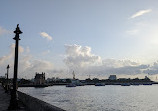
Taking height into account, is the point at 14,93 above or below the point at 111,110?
above

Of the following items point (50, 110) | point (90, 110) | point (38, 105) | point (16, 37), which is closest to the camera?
point (50, 110)

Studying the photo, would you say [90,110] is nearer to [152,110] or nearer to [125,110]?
[125,110]

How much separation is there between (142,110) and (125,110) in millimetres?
4252

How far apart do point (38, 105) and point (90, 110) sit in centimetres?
3411

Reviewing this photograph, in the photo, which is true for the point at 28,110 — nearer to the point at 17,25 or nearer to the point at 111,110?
the point at 17,25

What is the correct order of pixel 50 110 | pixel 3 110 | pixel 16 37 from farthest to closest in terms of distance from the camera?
1. pixel 16 37
2. pixel 3 110
3. pixel 50 110

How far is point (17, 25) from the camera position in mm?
19359

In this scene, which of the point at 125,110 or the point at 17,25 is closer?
the point at 17,25

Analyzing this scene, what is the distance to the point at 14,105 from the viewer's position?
714 inches

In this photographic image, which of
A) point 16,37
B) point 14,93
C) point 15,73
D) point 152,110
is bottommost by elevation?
point 152,110

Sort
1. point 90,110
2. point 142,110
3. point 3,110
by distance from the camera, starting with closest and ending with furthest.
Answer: point 3,110 → point 90,110 → point 142,110

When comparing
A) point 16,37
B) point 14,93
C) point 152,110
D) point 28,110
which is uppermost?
point 16,37

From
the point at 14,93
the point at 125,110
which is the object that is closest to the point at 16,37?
the point at 14,93

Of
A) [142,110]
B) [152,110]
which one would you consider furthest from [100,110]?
[152,110]
